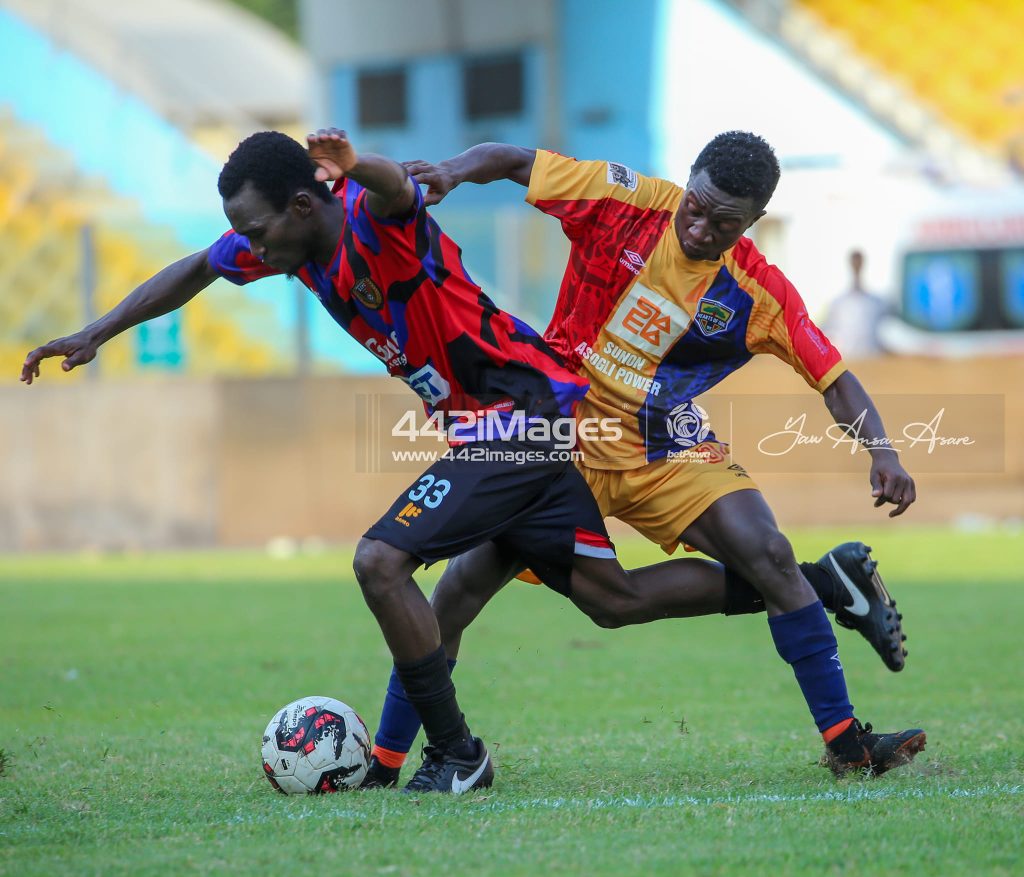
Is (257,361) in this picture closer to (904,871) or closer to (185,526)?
(185,526)

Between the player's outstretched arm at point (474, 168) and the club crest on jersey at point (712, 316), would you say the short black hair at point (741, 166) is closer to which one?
the club crest on jersey at point (712, 316)

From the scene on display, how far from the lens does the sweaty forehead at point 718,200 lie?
4.91 m

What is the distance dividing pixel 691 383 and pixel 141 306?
A: 1.91 m

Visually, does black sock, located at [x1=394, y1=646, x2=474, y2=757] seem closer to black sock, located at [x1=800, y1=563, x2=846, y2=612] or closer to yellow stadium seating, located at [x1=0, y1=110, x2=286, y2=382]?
black sock, located at [x1=800, y1=563, x2=846, y2=612]

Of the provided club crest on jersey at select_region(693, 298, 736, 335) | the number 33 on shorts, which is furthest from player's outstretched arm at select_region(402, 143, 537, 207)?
the number 33 on shorts

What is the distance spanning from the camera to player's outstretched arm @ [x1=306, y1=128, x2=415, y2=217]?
13.5 ft

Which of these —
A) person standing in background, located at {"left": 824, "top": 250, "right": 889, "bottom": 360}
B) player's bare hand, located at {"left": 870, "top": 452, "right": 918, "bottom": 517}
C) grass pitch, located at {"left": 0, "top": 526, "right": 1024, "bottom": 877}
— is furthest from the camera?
person standing in background, located at {"left": 824, "top": 250, "right": 889, "bottom": 360}

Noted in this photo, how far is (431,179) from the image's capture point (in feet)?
15.0

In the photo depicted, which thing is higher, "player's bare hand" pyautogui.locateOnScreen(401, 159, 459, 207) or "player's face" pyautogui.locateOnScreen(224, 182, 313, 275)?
"player's bare hand" pyautogui.locateOnScreen(401, 159, 459, 207)

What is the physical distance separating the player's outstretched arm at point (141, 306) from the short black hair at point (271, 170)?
2.22 feet

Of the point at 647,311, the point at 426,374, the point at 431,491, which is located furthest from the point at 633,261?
the point at 431,491

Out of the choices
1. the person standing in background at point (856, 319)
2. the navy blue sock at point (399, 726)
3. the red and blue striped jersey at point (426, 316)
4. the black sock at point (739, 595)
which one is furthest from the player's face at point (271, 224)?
the person standing in background at point (856, 319)

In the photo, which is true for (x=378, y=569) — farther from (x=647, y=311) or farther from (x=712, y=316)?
(x=712, y=316)

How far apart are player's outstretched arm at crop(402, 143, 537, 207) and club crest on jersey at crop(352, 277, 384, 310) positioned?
30cm
